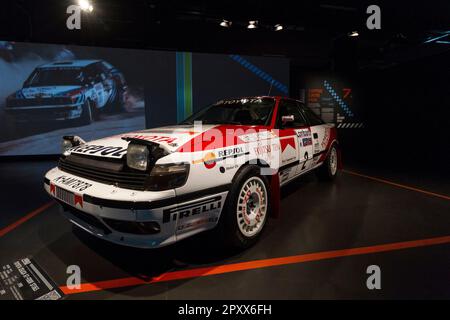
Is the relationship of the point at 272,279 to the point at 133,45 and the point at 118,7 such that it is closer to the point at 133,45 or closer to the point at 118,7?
the point at 118,7

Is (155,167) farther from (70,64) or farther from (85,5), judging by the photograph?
(85,5)

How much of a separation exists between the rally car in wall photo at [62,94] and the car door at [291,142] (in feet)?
19.1

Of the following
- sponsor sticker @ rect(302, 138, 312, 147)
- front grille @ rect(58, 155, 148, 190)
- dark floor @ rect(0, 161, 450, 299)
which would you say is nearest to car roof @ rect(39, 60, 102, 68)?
dark floor @ rect(0, 161, 450, 299)

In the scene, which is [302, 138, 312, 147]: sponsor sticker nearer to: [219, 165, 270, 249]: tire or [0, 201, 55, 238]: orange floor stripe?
[219, 165, 270, 249]: tire

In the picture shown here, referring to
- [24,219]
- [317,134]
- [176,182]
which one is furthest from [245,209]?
[24,219]

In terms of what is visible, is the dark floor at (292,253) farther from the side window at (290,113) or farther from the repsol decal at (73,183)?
the side window at (290,113)

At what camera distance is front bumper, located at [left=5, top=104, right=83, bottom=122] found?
6531 mm

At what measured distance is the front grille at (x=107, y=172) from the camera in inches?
59.8

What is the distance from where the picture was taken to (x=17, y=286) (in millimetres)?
1596

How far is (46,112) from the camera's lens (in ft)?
21.7

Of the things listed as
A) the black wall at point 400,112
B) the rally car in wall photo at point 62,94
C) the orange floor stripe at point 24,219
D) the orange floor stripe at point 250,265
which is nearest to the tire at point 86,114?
the rally car in wall photo at point 62,94

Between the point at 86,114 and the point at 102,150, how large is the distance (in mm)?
5815

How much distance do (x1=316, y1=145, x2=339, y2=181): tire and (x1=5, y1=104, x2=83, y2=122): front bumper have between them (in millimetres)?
6263
